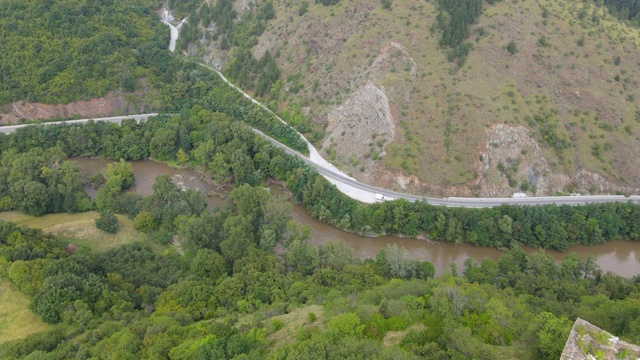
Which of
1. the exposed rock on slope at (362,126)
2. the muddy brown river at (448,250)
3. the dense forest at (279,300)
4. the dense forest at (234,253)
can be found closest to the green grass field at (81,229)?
the dense forest at (234,253)

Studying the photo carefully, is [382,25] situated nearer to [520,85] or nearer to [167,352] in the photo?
[520,85]

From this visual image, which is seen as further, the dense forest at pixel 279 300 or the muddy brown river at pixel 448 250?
the muddy brown river at pixel 448 250

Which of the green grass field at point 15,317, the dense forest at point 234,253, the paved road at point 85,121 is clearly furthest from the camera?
the paved road at point 85,121

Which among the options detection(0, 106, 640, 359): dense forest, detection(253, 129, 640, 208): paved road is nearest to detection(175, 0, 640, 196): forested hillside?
detection(253, 129, 640, 208): paved road

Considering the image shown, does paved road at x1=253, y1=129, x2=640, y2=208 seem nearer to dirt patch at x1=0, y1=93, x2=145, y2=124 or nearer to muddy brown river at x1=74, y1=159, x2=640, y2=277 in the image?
muddy brown river at x1=74, y1=159, x2=640, y2=277

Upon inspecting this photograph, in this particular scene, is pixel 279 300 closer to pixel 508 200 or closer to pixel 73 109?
pixel 508 200

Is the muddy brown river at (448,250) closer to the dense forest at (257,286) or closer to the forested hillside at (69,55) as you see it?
the dense forest at (257,286)
